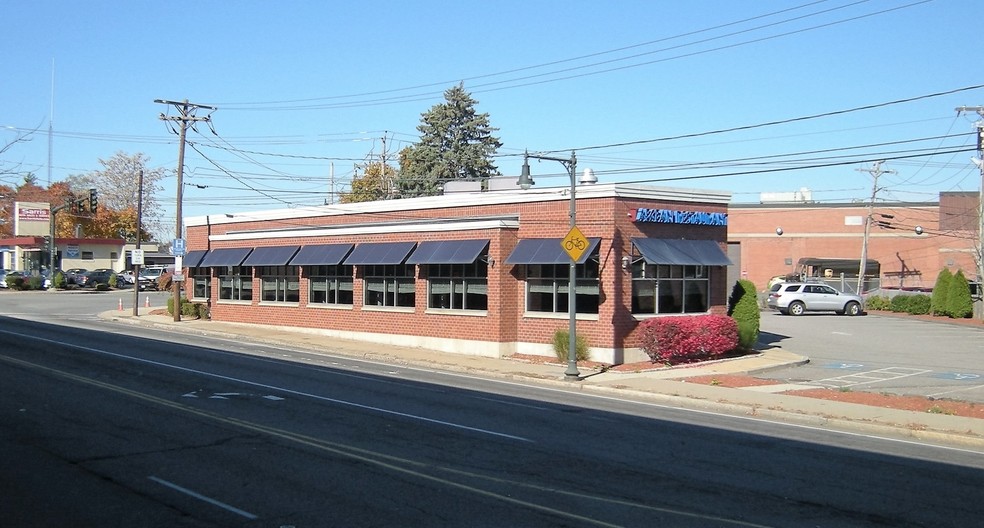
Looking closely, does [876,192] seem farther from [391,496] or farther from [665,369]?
[391,496]

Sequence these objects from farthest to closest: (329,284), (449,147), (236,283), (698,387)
Result: (449,147), (236,283), (329,284), (698,387)

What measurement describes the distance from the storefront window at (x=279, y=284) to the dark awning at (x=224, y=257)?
106 cm

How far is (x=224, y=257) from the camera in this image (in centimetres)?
3781

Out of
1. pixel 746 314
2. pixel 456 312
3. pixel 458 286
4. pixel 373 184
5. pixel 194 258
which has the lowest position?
pixel 456 312

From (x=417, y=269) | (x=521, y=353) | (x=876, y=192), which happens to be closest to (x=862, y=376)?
(x=521, y=353)

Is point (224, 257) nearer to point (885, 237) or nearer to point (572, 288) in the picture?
point (572, 288)

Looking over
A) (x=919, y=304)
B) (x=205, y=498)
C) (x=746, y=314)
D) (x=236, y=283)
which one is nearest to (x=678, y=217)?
(x=746, y=314)

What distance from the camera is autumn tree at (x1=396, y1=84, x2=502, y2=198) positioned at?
65.9 meters

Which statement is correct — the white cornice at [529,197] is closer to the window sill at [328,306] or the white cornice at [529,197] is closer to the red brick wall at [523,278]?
the red brick wall at [523,278]

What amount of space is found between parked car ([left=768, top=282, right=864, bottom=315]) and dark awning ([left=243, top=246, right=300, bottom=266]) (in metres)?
29.8

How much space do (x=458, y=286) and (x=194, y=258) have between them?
59.8 feet

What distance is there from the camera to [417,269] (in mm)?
28656

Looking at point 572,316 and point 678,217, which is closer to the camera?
point 572,316

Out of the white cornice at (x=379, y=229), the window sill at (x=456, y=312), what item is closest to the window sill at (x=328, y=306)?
the white cornice at (x=379, y=229)
